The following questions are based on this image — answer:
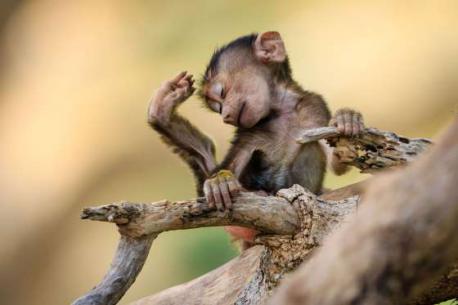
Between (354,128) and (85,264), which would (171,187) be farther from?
(354,128)

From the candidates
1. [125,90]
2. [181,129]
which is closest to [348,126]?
[181,129]

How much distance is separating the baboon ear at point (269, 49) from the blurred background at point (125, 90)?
300 centimetres

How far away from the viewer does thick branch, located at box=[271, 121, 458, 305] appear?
1.46 metres

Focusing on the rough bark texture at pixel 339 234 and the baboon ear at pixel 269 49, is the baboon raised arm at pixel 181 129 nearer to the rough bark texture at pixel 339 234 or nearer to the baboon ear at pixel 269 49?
the baboon ear at pixel 269 49

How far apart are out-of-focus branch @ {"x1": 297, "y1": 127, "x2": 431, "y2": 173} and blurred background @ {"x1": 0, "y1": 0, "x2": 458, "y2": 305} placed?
145 inches

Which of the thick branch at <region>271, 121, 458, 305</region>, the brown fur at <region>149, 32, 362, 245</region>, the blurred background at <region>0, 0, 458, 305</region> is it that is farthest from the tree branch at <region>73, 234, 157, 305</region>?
the blurred background at <region>0, 0, 458, 305</region>

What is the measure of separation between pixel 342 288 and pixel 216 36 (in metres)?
5.78

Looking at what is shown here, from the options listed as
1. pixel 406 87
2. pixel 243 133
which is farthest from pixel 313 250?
pixel 406 87

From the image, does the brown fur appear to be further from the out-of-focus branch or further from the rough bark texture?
the out-of-focus branch

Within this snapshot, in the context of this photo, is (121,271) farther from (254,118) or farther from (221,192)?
(254,118)

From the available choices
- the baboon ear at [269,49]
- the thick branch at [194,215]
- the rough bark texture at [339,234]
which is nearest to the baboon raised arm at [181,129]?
the baboon ear at [269,49]

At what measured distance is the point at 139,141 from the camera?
7367 millimetres

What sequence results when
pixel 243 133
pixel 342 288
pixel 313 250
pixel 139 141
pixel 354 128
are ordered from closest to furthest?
pixel 342 288 < pixel 313 250 < pixel 354 128 < pixel 243 133 < pixel 139 141

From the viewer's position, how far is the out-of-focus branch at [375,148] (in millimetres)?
3053
